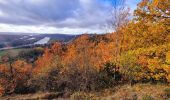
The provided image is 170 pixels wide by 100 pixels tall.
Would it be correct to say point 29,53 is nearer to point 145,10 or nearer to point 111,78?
point 111,78

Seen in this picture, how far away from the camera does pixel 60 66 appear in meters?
42.2

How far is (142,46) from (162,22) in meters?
2.08

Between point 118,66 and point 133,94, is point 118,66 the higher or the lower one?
the higher one

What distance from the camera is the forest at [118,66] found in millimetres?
16812

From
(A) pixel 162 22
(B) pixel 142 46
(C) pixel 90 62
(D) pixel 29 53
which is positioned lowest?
(D) pixel 29 53

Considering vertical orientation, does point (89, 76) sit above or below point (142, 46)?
below

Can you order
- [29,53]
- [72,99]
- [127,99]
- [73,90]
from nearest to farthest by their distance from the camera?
1. [127,99]
2. [72,99]
3. [73,90]
4. [29,53]

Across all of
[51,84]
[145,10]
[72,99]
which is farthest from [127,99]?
[51,84]

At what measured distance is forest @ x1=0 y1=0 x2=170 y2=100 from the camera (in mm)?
16812

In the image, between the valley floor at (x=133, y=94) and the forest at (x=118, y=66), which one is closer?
the forest at (x=118, y=66)

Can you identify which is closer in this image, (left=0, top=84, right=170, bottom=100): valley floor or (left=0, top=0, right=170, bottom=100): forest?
(left=0, top=0, right=170, bottom=100): forest

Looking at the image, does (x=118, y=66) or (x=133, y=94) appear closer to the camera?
(x=133, y=94)

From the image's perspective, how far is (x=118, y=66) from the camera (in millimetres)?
34406

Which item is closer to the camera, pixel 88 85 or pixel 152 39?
pixel 152 39
